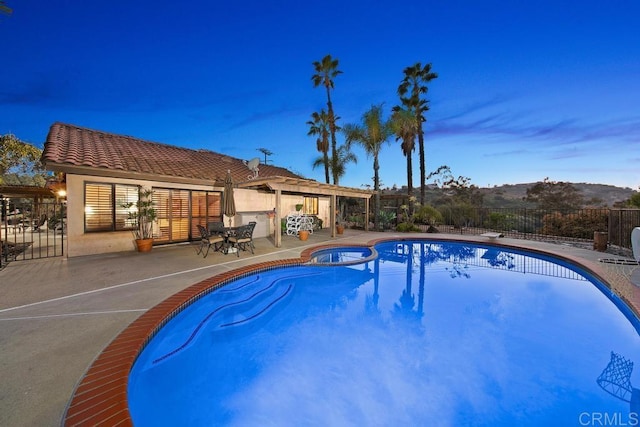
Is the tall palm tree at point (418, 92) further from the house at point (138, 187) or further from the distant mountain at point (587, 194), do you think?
the distant mountain at point (587, 194)

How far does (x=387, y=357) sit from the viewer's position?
3.86m

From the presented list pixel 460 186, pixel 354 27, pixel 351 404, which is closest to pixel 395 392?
pixel 351 404

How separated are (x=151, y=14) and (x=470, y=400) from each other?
58.7 feet

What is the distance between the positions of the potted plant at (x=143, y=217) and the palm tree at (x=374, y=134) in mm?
11849

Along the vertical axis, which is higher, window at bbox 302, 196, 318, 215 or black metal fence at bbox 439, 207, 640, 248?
window at bbox 302, 196, 318, 215

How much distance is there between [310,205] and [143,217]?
9740 mm

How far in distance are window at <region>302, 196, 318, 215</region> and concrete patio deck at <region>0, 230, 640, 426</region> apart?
25.8 ft

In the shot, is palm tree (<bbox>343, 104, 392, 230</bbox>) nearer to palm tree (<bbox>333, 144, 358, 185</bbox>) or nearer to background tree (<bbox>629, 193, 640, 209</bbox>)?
palm tree (<bbox>333, 144, 358, 185</bbox>)

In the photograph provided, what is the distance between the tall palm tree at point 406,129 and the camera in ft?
56.9

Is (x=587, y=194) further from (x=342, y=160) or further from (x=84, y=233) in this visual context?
(x=84, y=233)

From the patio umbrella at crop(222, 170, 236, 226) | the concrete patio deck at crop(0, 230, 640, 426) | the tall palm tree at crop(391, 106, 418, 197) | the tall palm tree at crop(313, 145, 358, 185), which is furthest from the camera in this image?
the tall palm tree at crop(313, 145, 358, 185)

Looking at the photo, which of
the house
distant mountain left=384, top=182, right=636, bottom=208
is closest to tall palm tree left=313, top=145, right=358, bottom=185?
the house

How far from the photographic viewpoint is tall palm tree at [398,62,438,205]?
61.6 feet

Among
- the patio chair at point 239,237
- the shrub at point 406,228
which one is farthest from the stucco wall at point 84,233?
the shrub at point 406,228
